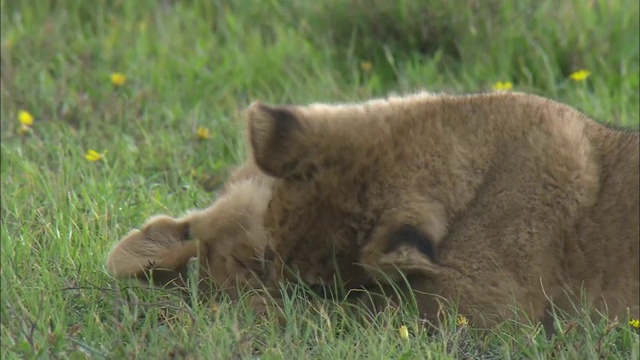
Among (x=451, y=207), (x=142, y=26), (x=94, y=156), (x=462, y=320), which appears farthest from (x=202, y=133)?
(x=462, y=320)

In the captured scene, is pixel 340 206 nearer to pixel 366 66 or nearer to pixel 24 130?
pixel 24 130

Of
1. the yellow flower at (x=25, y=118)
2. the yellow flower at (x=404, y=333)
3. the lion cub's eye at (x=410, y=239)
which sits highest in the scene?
the lion cub's eye at (x=410, y=239)

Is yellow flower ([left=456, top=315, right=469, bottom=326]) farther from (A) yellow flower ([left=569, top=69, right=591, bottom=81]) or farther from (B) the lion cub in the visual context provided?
(A) yellow flower ([left=569, top=69, right=591, bottom=81])

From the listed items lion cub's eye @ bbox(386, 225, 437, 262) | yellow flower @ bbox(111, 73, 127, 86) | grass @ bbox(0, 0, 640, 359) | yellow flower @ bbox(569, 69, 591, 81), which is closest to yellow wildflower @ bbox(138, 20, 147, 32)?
grass @ bbox(0, 0, 640, 359)

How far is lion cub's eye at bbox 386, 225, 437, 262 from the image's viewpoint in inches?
137

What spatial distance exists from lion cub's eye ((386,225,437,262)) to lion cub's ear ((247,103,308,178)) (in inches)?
13.6

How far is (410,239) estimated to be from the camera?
3.49 m

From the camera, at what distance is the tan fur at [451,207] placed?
352cm

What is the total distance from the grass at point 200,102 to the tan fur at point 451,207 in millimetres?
130

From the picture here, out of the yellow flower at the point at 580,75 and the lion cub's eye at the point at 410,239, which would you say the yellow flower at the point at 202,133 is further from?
the lion cub's eye at the point at 410,239

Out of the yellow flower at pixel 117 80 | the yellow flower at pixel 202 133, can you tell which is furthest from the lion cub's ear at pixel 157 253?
the yellow flower at pixel 117 80

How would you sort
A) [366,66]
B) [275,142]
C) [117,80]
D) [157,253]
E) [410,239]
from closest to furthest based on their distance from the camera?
[410,239] → [275,142] → [157,253] → [117,80] → [366,66]

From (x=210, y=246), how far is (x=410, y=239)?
617 millimetres

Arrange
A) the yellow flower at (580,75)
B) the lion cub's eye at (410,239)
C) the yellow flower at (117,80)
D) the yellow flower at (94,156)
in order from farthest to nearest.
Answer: the yellow flower at (117,80), the yellow flower at (580,75), the yellow flower at (94,156), the lion cub's eye at (410,239)
